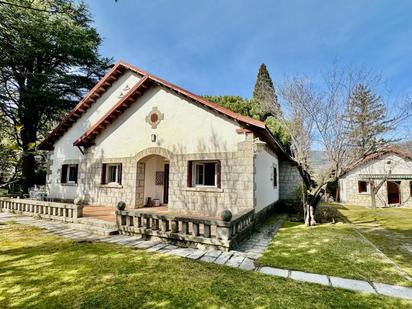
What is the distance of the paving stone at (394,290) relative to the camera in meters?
4.10

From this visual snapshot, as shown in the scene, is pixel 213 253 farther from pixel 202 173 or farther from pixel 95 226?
pixel 202 173

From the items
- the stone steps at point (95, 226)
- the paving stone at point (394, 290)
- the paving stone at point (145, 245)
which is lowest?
the paving stone at point (394, 290)

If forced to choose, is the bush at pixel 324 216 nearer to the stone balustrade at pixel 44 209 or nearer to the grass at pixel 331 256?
the grass at pixel 331 256

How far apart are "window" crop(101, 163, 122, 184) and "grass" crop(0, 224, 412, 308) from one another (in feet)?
24.4

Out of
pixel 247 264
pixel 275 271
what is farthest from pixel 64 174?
pixel 275 271

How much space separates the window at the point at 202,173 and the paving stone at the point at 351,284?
6.27 meters

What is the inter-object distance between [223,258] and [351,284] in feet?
9.05

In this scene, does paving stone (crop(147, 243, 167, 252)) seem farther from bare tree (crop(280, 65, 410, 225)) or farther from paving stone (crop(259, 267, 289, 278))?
bare tree (crop(280, 65, 410, 225))

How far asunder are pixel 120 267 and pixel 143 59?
53.6ft

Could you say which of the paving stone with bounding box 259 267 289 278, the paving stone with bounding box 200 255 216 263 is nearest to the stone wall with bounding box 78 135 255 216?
the paving stone with bounding box 200 255 216 263

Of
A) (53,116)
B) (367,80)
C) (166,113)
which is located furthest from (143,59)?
(367,80)

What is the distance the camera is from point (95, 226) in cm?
834

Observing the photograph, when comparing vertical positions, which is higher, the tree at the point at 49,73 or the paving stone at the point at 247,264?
the tree at the point at 49,73

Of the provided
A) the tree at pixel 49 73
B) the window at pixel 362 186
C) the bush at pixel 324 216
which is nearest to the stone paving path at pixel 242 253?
the bush at pixel 324 216
